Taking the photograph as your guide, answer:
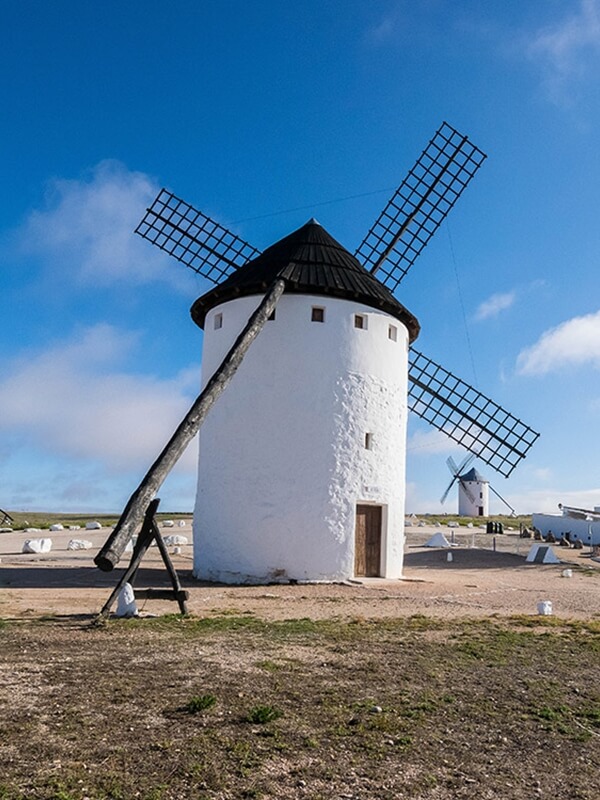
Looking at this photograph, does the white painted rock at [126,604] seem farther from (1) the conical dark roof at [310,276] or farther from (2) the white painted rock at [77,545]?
(2) the white painted rock at [77,545]

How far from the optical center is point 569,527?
136ft

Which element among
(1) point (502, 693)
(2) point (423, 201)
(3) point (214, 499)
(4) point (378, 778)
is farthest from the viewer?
(2) point (423, 201)

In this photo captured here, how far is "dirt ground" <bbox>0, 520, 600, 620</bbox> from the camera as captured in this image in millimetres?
11719

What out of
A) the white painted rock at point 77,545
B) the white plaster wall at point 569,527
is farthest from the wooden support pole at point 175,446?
the white plaster wall at point 569,527

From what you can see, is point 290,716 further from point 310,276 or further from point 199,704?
point 310,276

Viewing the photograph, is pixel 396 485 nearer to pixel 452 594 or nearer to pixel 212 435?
pixel 452 594

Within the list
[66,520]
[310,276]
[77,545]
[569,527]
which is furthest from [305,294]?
[66,520]

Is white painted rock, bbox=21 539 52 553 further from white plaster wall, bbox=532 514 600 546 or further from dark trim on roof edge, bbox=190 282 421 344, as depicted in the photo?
A: white plaster wall, bbox=532 514 600 546

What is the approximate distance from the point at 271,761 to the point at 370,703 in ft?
5.33

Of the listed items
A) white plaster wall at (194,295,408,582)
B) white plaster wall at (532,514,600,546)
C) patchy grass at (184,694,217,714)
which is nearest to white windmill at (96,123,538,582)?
white plaster wall at (194,295,408,582)

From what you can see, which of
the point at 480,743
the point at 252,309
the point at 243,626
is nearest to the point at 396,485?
the point at 252,309

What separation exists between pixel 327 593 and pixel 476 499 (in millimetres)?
69030

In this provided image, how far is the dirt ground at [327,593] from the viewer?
11719 mm

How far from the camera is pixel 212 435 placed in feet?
55.3
